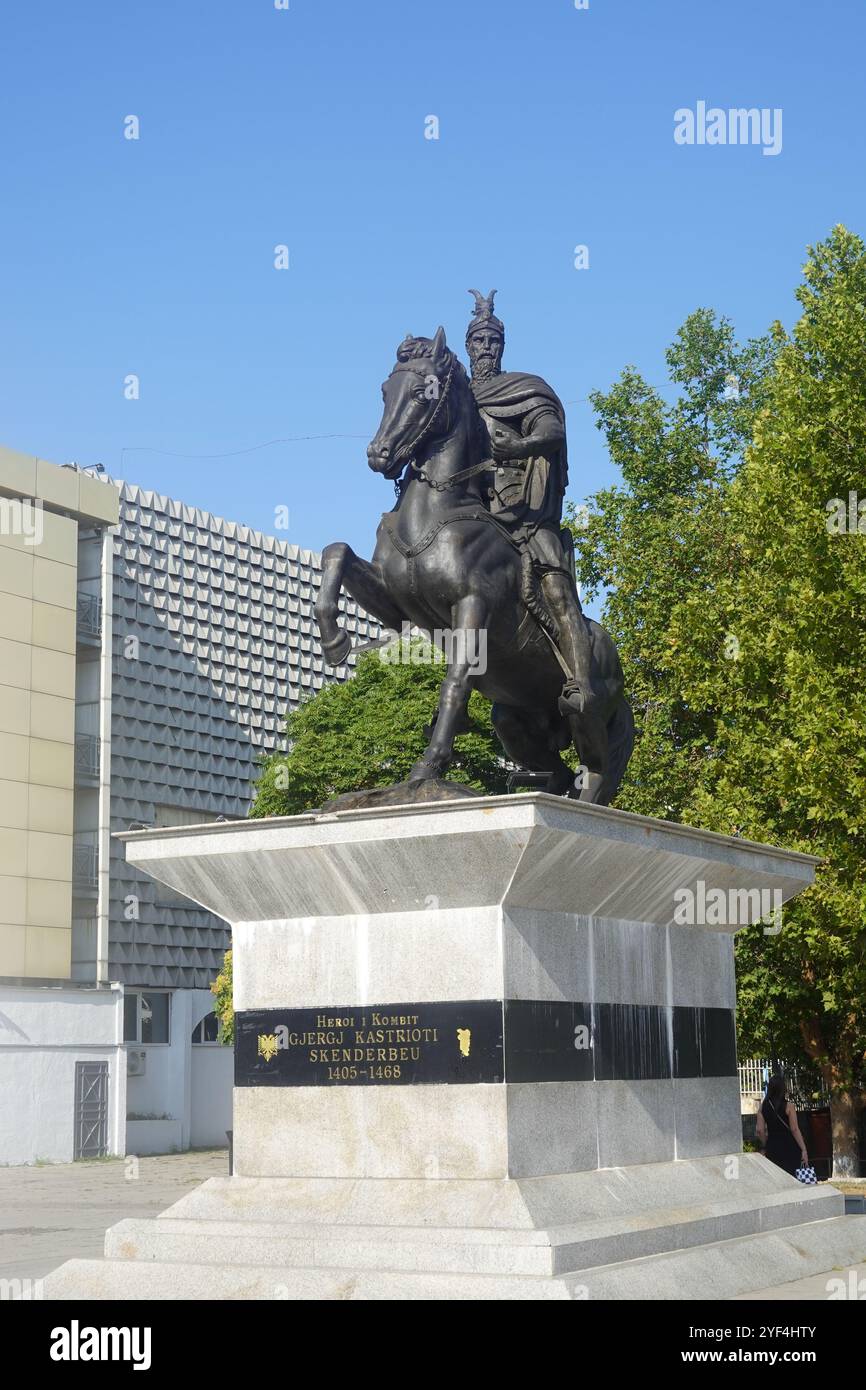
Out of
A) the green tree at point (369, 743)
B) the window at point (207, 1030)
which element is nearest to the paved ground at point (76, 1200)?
the window at point (207, 1030)

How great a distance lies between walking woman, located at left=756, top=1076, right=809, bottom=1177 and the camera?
51.9ft

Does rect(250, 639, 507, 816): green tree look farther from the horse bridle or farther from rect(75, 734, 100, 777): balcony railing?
the horse bridle

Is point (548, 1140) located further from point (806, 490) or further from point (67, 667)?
point (67, 667)

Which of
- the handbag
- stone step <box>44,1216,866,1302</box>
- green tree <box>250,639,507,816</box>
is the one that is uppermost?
green tree <box>250,639,507,816</box>

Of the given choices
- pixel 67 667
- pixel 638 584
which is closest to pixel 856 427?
pixel 638 584

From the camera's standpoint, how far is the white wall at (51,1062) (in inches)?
1591

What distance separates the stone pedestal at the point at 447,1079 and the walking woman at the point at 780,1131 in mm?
5881

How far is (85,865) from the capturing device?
44844 millimetres

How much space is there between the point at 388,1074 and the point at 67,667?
1420 inches

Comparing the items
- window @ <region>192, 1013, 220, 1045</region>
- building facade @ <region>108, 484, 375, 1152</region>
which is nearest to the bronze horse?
building facade @ <region>108, 484, 375, 1152</region>

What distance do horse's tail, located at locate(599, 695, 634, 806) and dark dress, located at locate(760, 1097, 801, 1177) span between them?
6.02 meters

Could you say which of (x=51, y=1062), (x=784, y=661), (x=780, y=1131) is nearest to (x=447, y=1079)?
(x=780, y=1131)

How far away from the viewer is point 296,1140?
9.09 meters
